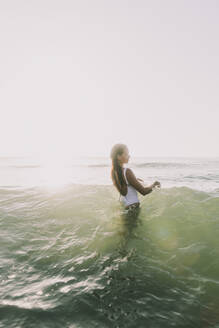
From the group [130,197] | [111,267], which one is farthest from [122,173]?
[111,267]

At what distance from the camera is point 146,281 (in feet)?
12.6

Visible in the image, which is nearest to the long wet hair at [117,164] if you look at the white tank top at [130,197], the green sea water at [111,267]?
the white tank top at [130,197]

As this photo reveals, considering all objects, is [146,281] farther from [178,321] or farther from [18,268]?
[18,268]

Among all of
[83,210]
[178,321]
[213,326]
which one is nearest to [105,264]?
[178,321]

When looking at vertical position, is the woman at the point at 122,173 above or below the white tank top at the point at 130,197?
above

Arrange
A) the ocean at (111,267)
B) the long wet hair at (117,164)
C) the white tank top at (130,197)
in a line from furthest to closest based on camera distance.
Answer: the white tank top at (130,197), the long wet hair at (117,164), the ocean at (111,267)

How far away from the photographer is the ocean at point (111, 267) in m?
3.03

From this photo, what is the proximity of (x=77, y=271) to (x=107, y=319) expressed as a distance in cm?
→ 140

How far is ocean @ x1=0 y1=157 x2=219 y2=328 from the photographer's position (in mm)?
3031

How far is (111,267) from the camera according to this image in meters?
4.32

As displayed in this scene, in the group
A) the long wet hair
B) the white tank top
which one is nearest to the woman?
the long wet hair

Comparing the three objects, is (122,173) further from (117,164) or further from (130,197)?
(130,197)

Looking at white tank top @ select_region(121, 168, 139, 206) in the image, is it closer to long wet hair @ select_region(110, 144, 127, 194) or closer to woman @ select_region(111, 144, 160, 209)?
woman @ select_region(111, 144, 160, 209)

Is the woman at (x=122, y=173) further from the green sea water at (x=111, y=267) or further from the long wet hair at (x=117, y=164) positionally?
the green sea water at (x=111, y=267)
